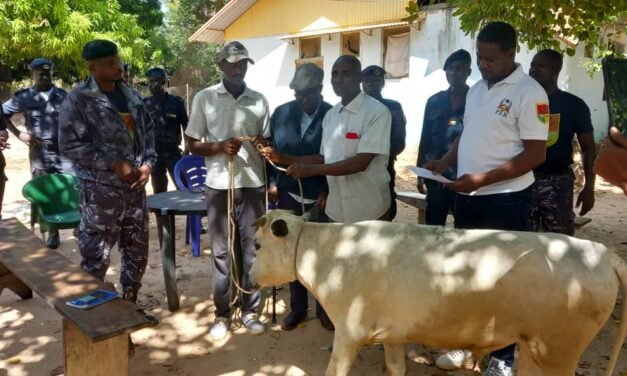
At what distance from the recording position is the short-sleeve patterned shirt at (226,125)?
12.7 ft

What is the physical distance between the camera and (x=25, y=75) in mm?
18688

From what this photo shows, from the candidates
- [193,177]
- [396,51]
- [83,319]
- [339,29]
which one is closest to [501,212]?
[83,319]

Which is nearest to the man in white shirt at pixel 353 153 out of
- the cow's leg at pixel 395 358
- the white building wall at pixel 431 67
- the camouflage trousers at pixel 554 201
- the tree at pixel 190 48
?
the cow's leg at pixel 395 358

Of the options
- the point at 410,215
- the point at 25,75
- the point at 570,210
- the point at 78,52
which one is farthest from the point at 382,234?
the point at 25,75

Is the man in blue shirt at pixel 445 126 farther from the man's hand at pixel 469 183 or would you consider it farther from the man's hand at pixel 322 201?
the man's hand at pixel 469 183

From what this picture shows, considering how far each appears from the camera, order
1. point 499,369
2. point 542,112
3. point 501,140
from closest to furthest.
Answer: point 542,112 → point 501,140 → point 499,369

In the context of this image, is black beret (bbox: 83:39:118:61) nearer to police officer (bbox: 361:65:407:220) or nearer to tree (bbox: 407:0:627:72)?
police officer (bbox: 361:65:407:220)

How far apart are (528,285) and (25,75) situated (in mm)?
20715

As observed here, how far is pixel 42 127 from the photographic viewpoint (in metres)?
6.62

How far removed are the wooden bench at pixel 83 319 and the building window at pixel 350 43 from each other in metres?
13.7

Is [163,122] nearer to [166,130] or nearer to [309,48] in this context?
[166,130]

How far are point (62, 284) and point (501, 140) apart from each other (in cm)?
294

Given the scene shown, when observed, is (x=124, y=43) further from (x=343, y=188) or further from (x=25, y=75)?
(x=343, y=188)

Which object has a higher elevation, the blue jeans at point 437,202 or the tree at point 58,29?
the tree at point 58,29
